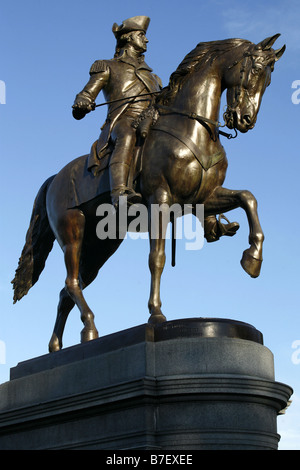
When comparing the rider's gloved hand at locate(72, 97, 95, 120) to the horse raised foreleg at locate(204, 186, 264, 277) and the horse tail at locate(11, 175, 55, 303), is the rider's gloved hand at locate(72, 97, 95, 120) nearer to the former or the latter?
the horse tail at locate(11, 175, 55, 303)

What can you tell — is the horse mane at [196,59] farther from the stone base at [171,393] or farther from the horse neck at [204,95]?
the stone base at [171,393]

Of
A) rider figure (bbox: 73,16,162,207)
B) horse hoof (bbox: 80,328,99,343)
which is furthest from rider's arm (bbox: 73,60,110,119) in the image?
horse hoof (bbox: 80,328,99,343)

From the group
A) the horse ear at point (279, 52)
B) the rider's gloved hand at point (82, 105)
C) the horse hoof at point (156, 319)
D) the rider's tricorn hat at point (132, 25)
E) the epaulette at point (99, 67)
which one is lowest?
the horse hoof at point (156, 319)

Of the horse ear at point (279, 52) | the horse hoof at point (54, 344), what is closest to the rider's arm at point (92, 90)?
the horse ear at point (279, 52)

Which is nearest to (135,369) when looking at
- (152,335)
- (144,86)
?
(152,335)

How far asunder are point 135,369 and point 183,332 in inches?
27.2

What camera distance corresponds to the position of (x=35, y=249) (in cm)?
1301

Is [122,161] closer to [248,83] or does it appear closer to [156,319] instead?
[248,83]

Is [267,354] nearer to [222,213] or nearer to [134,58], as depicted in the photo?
[222,213]

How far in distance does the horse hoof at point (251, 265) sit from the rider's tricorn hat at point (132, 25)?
439 centimetres

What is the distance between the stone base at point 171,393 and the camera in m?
9.09

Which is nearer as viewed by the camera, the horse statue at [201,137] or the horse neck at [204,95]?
the horse statue at [201,137]

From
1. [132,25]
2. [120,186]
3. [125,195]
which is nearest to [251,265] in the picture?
[125,195]

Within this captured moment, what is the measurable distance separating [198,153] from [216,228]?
1.17m
